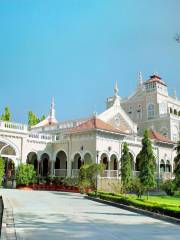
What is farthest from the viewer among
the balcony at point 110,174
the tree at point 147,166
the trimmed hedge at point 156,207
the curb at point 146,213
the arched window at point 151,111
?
the arched window at point 151,111

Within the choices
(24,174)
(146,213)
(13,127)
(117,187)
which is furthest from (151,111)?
(146,213)

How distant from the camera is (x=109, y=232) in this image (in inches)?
417

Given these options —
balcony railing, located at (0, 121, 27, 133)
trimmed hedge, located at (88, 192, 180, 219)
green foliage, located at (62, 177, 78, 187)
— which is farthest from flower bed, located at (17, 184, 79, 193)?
trimmed hedge, located at (88, 192, 180, 219)

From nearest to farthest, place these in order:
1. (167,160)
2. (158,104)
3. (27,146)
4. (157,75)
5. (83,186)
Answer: (83,186)
(27,146)
(167,160)
(158,104)
(157,75)

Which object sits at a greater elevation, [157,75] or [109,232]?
[157,75]

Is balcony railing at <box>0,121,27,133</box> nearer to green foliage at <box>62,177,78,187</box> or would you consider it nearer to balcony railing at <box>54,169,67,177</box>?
balcony railing at <box>54,169,67,177</box>

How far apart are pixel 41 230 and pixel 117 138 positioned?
1079 inches

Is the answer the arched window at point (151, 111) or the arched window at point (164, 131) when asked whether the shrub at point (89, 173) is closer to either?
the arched window at point (164, 131)

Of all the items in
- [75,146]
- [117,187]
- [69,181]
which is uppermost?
[75,146]

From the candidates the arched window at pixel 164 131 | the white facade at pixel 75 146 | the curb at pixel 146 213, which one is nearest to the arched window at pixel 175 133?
the arched window at pixel 164 131

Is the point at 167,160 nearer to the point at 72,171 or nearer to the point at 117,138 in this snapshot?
the point at 117,138

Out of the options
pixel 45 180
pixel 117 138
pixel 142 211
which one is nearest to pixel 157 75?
pixel 117 138

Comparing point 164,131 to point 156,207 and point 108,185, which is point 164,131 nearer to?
point 108,185

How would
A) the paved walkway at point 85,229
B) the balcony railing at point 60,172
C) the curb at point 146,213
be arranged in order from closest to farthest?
the paved walkway at point 85,229
the curb at point 146,213
the balcony railing at point 60,172
